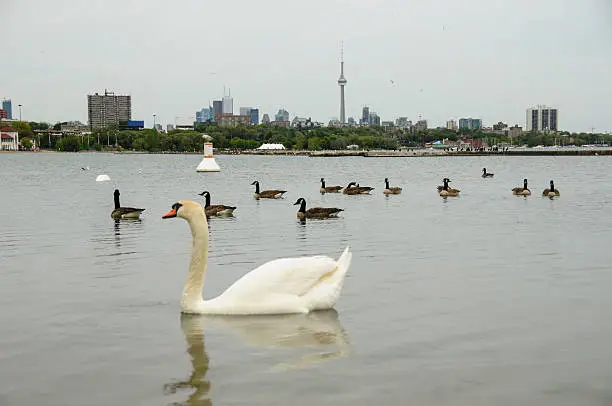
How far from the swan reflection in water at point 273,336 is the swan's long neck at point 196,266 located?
223 millimetres

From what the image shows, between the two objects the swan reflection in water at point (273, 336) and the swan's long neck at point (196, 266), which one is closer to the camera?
the swan reflection in water at point (273, 336)

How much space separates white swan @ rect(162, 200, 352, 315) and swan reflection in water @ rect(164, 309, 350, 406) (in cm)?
11

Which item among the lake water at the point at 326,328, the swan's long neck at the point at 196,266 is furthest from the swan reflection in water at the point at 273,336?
the swan's long neck at the point at 196,266

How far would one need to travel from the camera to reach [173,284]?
12531 mm

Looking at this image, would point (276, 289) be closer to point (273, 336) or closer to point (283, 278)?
point (283, 278)

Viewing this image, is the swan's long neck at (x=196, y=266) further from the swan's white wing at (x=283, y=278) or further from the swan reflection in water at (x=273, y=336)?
the swan's white wing at (x=283, y=278)

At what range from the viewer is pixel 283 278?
9891mm

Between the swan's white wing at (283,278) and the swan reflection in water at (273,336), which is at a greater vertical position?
the swan's white wing at (283,278)

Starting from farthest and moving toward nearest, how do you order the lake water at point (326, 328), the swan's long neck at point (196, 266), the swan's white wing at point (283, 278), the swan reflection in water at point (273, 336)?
the swan's long neck at point (196, 266), the swan's white wing at point (283, 278), the swan reflection in water at point (273, 336), the lake water at point (326, 328)

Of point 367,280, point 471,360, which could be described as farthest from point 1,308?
point 471,360

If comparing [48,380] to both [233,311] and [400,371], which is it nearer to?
Answer: [233,311]

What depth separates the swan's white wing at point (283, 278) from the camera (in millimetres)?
9852

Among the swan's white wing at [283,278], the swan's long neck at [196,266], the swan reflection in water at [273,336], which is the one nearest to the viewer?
the swan reflection in water at [273,336]

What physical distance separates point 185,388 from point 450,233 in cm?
1368
